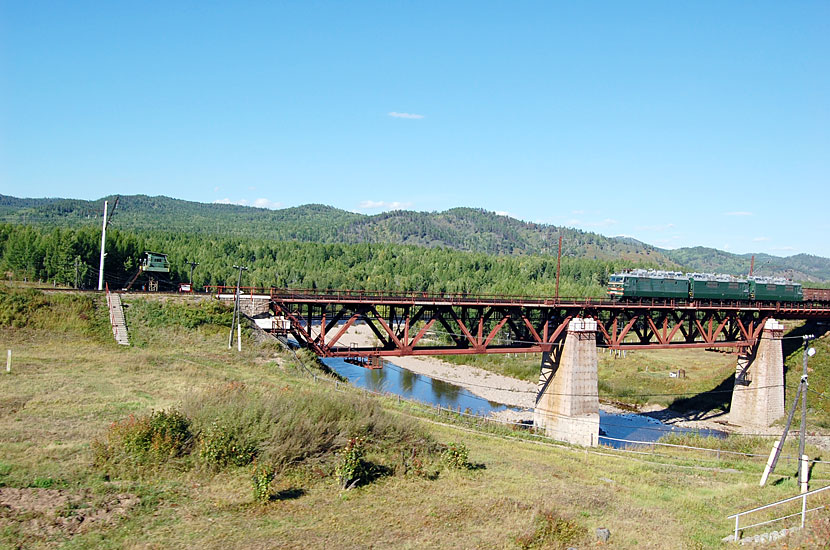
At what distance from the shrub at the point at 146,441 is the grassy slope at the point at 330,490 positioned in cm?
76

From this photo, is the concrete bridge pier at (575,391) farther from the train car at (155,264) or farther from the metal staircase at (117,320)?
the train car at (155,264)

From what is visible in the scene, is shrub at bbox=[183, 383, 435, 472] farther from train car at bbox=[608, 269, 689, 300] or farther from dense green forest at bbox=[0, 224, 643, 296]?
dense green forest at bbox=[0, 224, 643, 296]

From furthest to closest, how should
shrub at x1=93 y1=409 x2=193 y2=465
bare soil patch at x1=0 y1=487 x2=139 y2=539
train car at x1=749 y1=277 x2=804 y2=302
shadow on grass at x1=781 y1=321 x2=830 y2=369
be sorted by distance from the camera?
shadow on grass at x1=781 y1=321 x2=830 y2=369 < train car at x1=749 y1=277 x2=804 y2=302 < shrub at x1=93 y1=409 x2=193 y2=465 < bare soil patch at x1=0 y1=487 x2=139 y2=539

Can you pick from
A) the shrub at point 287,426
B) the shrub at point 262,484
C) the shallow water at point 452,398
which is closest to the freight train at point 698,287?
the shallow water at point 452,398

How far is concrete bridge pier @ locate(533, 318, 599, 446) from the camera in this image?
160 feet

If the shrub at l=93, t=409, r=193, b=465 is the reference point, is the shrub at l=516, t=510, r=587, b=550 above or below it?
below

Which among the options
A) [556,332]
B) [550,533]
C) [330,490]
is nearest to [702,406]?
[556,332]

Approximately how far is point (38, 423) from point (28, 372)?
10664 millimetres

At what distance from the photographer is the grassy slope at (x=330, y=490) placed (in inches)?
690

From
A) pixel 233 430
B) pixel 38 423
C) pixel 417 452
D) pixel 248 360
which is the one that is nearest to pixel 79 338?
pixel 248 360

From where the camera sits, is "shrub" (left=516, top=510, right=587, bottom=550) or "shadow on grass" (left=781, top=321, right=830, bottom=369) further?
"shadow on grass" (left=781, top=321, right=830, bottom=369)

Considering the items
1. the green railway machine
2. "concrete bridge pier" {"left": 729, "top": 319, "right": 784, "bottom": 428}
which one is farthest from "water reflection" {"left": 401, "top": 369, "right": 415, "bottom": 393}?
"concrete bridge pier" {"left": 729, "top": 319, "right": 784, "bottom": 428}

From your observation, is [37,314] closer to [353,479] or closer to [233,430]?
[233,430]

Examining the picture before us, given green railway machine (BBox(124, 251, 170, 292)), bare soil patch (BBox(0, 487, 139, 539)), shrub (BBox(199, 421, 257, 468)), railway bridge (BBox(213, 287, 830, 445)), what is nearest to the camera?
bare soil patch (BBox(0, 487, 139, 539))
